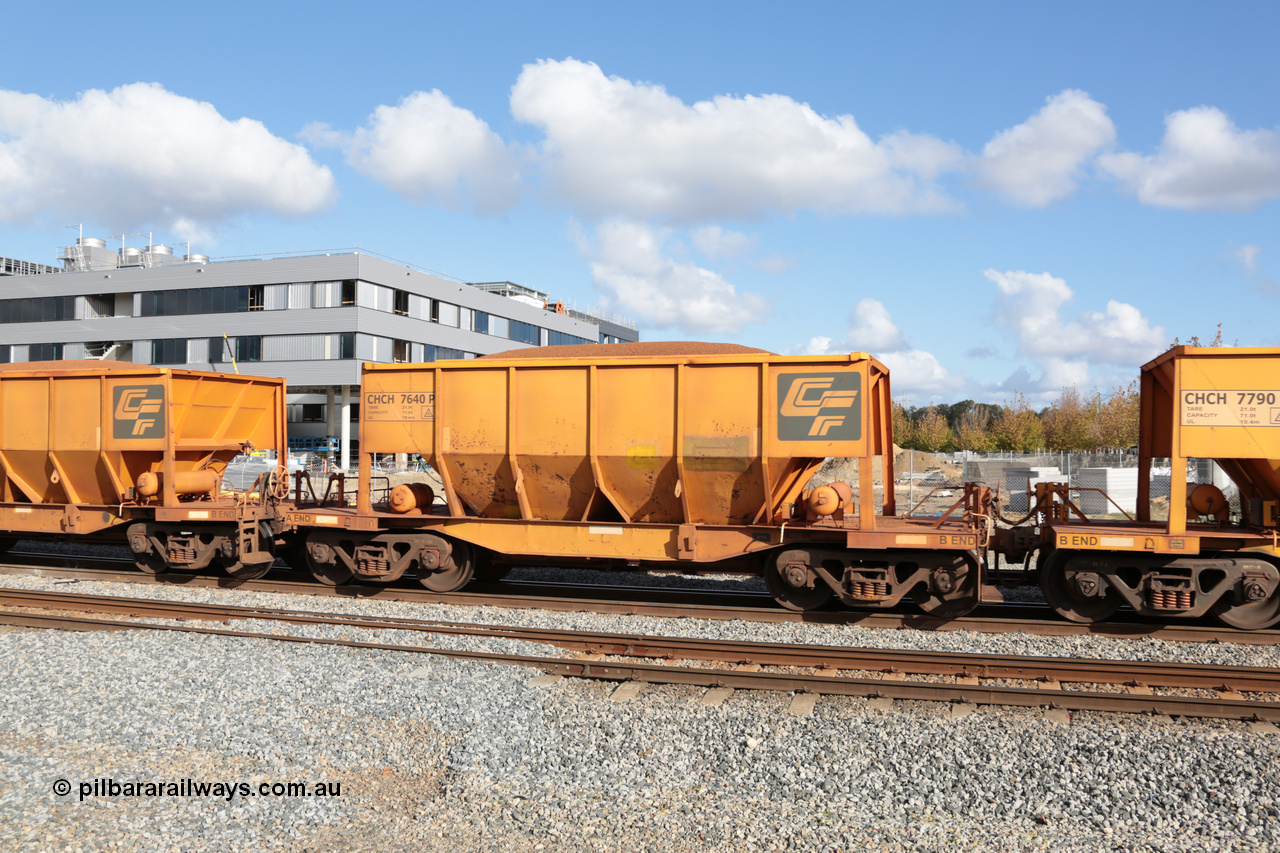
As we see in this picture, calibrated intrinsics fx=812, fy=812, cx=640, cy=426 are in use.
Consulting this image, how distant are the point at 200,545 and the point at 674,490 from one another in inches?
306

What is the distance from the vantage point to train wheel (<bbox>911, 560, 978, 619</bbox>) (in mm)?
9922

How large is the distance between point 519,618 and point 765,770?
5237mm

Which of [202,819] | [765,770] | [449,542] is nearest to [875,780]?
[765,770]

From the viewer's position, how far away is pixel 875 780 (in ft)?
18.8

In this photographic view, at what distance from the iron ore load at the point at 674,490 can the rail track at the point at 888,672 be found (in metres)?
1.77

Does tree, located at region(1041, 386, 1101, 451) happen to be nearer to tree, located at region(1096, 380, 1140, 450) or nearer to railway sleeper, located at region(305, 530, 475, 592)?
tree, located at region(1096, 380, 1140, 450)

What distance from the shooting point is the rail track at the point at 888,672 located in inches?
284

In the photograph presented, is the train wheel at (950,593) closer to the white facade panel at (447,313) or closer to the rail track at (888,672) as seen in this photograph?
the rail track at (888,672)

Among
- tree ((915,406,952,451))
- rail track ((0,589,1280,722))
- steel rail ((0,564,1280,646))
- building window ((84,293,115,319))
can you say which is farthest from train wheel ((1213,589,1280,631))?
tree ((915,406,952,451))

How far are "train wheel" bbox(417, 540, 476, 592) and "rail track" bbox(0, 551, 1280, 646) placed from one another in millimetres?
202

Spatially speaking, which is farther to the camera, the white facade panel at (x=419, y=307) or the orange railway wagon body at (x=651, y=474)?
the white facade panel at (x=419, y=307)

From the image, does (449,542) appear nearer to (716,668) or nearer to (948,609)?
(716,668)

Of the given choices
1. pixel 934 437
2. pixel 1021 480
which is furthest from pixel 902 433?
pixel 1021 480

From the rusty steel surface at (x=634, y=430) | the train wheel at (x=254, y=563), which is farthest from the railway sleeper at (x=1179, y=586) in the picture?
the train wheel at (x=254, y=563)
